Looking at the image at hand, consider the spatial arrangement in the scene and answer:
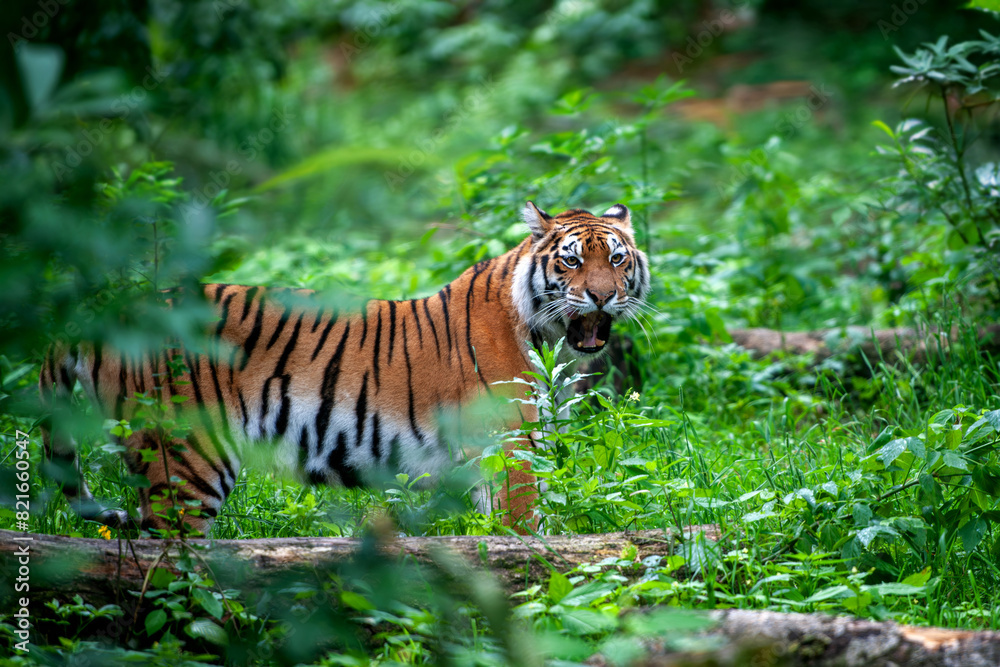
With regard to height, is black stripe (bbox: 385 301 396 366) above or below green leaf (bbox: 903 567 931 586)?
above

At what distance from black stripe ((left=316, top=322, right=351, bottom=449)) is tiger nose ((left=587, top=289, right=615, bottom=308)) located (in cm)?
115

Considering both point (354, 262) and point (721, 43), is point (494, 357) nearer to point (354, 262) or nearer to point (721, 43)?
point (354, 262)

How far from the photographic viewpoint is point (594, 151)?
4957 mm

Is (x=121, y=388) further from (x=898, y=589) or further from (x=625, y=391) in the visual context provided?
(x=898, y=589)

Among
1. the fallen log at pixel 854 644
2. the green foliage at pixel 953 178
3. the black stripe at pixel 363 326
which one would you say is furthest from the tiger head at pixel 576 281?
the fallen log at pixel 854 644

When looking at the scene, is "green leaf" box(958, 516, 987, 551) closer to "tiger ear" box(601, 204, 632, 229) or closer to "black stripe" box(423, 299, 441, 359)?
"tiger ear" box(601, 204, 632, 229)

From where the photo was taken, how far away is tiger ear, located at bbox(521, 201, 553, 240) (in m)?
3.93

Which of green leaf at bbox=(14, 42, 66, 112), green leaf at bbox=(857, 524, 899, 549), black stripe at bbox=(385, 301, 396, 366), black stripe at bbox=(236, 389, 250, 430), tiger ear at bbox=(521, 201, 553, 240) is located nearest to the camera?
green leaf at bbox=(14, 42, 66, 112)

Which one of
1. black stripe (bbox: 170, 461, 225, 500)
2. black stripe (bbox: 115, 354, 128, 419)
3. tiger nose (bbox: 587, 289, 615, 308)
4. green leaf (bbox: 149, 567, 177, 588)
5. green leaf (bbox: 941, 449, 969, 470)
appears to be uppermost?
tiger nose (bbox: 587, 289, 615, 308)

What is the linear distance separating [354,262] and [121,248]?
5722 millimetres

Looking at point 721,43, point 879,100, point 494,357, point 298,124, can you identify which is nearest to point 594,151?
point 494,357

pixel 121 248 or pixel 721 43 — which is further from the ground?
pixel 721 43

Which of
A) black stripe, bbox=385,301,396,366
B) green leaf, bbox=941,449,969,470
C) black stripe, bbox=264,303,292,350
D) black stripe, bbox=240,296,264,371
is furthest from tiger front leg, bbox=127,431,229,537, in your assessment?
green leaf, bbox=941,449,969,470

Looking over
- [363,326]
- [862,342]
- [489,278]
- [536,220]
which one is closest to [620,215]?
[536,220]
